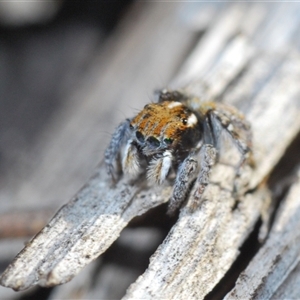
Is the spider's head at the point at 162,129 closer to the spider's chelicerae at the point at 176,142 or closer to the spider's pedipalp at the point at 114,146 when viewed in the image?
the spider's chelicerae at the point at 176,142

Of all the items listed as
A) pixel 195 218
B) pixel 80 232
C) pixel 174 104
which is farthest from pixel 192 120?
pixel 80 232

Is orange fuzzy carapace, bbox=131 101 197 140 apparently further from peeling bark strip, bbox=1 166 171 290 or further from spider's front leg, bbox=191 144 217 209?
peeling bark strip, bbox=1 166 171 290

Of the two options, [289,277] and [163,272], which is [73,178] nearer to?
[163,272]

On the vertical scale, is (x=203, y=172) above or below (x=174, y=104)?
below

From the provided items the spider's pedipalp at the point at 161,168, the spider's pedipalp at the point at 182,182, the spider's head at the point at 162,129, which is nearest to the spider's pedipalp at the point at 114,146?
the spider's head at the point at 162,129

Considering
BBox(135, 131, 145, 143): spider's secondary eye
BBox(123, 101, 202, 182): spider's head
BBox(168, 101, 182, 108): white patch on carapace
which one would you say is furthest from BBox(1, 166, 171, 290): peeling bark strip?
BBox(168, 101, 182, 108): white patch on carapace

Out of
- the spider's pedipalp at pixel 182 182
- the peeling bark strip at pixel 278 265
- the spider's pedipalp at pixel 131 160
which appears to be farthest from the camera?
the spider's pedipalp at pixel 131 160

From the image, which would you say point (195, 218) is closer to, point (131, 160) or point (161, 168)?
point (161, 168)
